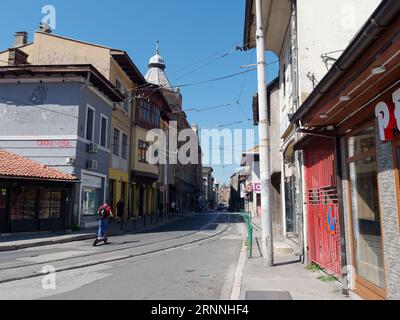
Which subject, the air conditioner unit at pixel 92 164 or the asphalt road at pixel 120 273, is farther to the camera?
the air conditioner unit at pixel 92 164

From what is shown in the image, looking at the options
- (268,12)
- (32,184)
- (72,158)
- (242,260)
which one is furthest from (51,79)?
(242,260)

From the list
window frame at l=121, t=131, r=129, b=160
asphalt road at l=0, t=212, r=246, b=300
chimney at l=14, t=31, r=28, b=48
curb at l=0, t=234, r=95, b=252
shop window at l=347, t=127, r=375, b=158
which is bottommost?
asphalt road at l=0, t=212, r=246, b=300

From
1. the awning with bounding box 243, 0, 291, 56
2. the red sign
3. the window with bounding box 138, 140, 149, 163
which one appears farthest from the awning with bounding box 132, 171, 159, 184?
the awning with bounding box 243, 0, 291, 56

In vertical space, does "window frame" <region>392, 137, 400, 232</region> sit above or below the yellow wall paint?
below

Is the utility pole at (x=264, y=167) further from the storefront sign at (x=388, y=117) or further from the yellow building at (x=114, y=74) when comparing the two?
the yellow building at (x=114, y=74)

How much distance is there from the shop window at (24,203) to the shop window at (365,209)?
15.9 metres

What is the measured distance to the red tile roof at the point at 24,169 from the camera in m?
17.8

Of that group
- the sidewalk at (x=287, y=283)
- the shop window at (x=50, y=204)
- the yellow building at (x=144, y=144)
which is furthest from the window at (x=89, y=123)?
the sidewalk at (x=287, y=283)

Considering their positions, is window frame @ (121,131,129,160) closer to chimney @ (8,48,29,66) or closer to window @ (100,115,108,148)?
window @ (100,115,108,148)

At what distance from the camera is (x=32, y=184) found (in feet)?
62.7

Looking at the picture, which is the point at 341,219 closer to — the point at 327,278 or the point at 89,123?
the point at 327,278

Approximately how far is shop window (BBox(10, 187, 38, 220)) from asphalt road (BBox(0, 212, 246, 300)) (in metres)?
4.66

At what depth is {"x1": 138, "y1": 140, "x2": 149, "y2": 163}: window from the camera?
110 feet
